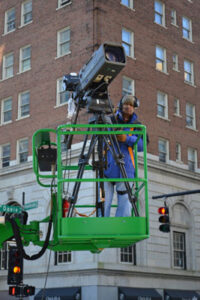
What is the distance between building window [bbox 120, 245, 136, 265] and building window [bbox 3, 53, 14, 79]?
14475 millimetres

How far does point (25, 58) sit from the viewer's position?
36.2 m

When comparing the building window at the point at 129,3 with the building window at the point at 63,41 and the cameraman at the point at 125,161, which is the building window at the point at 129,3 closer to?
the building window at the point at 63,41

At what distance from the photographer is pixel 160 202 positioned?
3356 centimetres

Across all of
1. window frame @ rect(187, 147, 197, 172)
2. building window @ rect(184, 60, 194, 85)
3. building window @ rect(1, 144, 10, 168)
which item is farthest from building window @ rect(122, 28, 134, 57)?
building window @ rect(1, 144, 10, 168)

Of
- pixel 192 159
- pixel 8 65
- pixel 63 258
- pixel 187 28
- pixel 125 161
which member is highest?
pixel 187 28

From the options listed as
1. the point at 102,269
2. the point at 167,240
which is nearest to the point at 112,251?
the point at 102,269

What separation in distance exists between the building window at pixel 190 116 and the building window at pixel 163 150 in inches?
135

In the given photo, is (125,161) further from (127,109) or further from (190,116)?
(190,116)

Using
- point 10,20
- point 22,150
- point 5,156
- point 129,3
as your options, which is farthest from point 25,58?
point 129,3

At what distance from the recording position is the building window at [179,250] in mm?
34531

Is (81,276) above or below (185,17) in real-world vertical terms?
below

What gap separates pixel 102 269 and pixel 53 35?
1531cm

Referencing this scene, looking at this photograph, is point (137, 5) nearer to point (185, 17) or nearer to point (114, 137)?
point (185, 17)

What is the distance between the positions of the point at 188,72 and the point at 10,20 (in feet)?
43.5
